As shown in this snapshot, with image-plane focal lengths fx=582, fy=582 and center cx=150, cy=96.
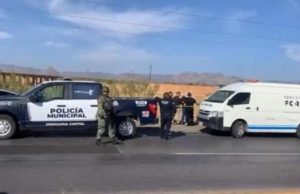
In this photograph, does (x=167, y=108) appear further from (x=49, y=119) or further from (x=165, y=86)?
(x=165, y=86)

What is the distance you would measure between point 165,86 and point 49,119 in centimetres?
2749

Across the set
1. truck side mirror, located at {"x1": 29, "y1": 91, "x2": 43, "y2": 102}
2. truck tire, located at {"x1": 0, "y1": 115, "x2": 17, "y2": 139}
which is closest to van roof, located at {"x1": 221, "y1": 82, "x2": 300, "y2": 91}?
truck side mirror, located at {"x1": 29, "y1": 91, "x2": 43, "y2": 102}

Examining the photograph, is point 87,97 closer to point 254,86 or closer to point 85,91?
point 85,91

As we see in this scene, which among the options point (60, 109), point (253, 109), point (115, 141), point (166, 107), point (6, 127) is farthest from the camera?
point (253, 109)

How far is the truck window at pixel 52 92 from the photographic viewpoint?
18.5 meters

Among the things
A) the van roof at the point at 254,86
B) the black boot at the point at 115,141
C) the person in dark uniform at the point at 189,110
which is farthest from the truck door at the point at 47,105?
the person in dark uniform at the point at 189,110

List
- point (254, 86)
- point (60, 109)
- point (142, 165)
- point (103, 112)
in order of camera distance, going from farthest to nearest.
→ point (254, 86)
point (60, 109)
point (103, 112)
point (142, 165)

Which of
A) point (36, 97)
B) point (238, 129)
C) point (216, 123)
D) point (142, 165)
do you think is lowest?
point (142, 165)

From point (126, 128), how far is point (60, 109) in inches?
91.0

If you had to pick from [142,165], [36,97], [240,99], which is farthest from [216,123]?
[142,165]

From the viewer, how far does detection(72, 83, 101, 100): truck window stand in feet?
61.4

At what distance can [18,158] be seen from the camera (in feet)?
45.9

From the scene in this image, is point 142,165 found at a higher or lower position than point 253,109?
lower

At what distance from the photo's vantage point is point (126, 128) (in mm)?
19234
